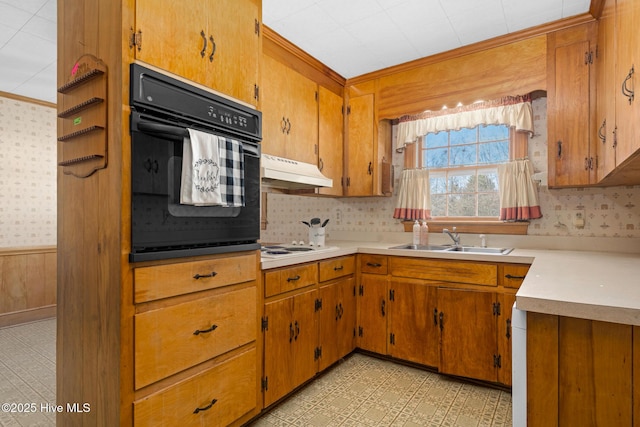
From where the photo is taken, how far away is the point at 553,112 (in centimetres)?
248

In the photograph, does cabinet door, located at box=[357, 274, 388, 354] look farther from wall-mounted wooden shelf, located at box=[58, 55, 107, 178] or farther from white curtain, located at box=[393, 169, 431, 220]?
wall-mounted wooden shelf, located at box=[58, 55, 107, 178]

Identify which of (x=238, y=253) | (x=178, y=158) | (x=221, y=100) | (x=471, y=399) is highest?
(x=221, y=100)

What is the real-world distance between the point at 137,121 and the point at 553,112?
102 inches

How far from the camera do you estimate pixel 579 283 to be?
131 cm

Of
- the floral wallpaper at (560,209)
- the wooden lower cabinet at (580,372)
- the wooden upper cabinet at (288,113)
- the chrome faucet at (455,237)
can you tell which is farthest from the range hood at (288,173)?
the wooden lower cabinet at (580,372)

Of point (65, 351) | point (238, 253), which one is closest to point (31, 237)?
point (65, 351)

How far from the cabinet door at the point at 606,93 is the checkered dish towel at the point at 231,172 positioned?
70.4 inches

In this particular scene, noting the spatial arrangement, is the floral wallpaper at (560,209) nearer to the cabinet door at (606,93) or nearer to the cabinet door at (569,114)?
the cabinet door at (569,114)

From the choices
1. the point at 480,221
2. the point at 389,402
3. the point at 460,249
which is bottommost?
the point at 389,402

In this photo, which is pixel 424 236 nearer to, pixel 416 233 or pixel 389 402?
pixel 416 233

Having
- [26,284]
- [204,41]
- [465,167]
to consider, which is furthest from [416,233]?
[26,284]

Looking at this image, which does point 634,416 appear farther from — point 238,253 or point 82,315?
point 82,315

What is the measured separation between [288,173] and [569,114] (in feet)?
6.39

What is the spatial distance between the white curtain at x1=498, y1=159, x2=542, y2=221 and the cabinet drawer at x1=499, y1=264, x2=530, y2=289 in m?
0.63
